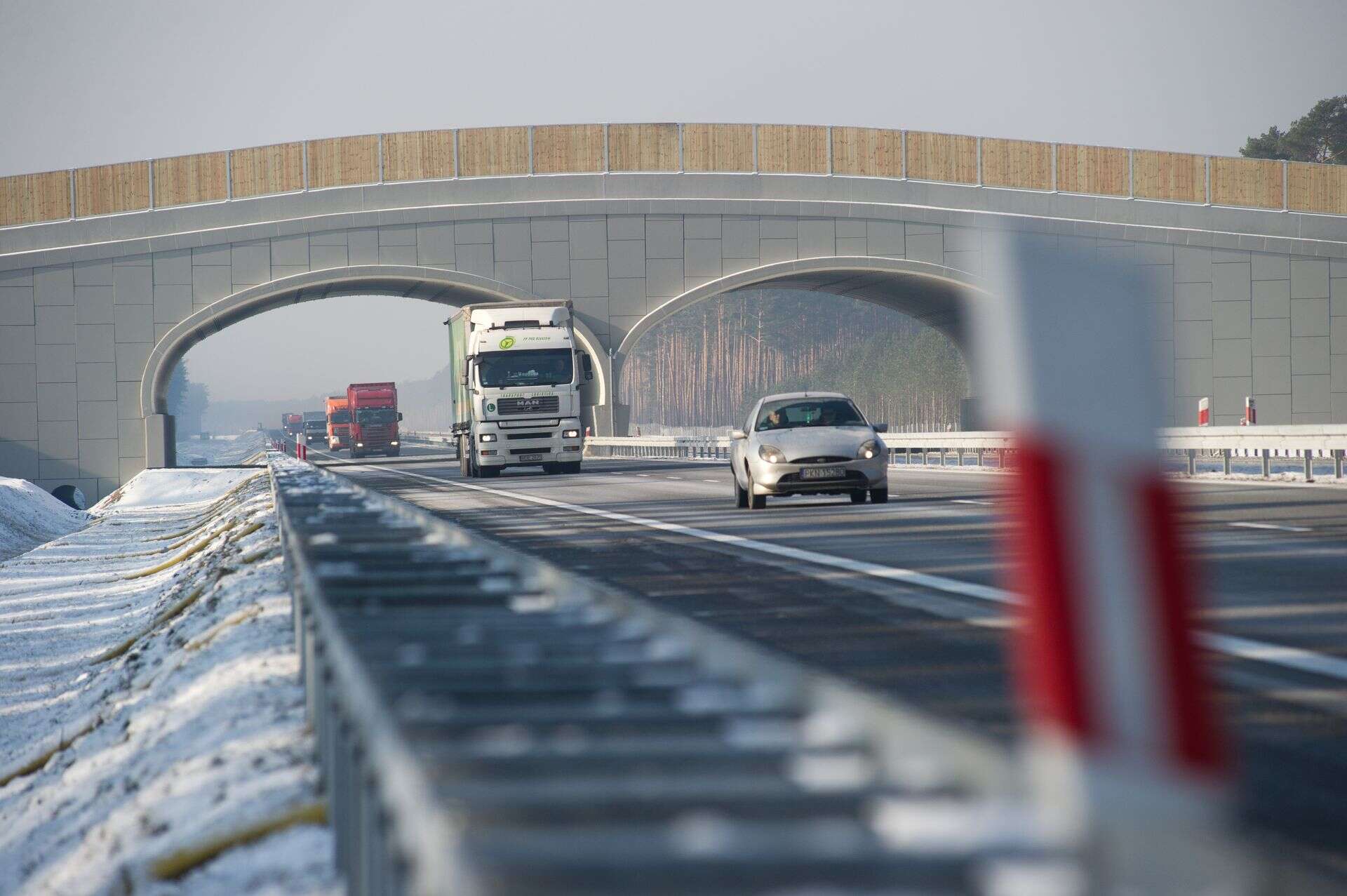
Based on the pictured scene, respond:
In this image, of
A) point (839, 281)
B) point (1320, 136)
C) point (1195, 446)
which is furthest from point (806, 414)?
point (1320, 136)

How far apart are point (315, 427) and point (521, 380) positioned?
8566 centimetres

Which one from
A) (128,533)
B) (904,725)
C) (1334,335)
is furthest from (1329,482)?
(1334,335)

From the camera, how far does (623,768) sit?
3.15 metres

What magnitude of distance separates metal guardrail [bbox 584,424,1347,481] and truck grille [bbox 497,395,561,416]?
7694mm

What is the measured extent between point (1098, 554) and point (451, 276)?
54.2m

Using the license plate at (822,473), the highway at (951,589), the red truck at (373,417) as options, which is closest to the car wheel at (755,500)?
the highway at (951,589)

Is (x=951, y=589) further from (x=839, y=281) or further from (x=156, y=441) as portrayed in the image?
(x=839, y=281)

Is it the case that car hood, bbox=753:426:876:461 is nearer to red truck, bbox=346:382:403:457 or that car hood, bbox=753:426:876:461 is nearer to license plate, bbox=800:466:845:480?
license plate, bbox=800:466:845:480

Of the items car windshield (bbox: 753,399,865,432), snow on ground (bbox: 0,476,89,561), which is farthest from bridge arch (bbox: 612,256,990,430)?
car windshield (bbox: 753,399,865,432)

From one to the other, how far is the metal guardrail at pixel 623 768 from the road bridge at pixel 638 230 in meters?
49.9

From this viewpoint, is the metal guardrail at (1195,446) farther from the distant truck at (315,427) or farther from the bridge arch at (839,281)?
the distant truck at (315,427)

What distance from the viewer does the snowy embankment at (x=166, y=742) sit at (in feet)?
18.0

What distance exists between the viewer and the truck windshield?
116 ft

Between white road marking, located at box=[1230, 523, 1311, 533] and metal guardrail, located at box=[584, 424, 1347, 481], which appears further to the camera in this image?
metal guardrail, located at box=[584, 424, 1347, 481]
